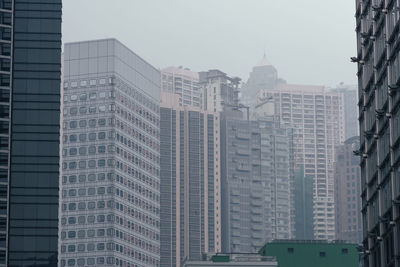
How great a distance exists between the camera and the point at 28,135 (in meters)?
192

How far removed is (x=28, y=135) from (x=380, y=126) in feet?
349

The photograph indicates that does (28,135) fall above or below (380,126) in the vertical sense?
above

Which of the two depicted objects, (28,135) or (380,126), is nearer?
(380,126)

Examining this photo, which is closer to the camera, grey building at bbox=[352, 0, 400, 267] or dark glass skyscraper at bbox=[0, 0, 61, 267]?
grey building at bbox=[352, 0, 400, 267]

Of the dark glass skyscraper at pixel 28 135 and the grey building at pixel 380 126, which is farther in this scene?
the dark glass skyscraper at pixel 28 135

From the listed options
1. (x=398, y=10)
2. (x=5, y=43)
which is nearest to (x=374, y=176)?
(x=398, y=10)

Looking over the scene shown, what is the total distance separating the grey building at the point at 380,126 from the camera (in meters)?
87.8

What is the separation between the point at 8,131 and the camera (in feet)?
627

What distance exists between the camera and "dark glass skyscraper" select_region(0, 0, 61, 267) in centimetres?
18638

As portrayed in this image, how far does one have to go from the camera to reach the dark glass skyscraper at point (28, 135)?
611 feet

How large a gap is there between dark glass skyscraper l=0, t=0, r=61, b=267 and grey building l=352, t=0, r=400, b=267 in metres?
90.3

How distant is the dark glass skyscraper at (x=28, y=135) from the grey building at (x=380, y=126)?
3556 inches

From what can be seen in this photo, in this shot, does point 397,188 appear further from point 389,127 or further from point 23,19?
point 23,19

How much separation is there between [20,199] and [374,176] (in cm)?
9951
